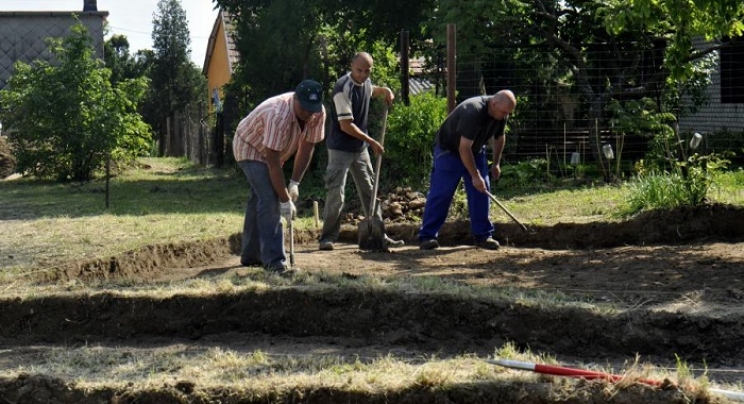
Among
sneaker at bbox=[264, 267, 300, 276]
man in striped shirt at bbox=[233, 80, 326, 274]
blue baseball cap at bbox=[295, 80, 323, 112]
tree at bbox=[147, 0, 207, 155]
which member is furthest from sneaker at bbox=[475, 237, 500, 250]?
tree at bbox=[147, 0, 207, 155]

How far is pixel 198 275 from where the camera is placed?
9086 millimetres

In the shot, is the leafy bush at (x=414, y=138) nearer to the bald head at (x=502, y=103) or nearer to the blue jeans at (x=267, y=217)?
the bald head at (x=502, y=103)

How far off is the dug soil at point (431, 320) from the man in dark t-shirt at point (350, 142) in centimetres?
106

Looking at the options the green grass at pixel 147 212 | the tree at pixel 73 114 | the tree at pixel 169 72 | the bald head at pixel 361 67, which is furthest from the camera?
the tree at pixel 169 72

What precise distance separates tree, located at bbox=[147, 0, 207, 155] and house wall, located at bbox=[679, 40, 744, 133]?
2331 cm

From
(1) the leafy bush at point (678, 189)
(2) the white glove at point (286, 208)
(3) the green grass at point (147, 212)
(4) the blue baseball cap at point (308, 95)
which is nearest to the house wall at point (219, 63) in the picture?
(3) the green grass at point (147, 212)

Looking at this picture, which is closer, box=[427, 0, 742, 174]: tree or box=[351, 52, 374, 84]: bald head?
box=[351, 52, 374, 84]: bald head

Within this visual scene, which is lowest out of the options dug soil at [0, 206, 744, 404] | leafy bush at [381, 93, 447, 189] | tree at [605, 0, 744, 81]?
dug soil at [0, 206, 744, 404]

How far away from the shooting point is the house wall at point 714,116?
58.3 ft

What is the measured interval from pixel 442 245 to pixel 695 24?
11.4 ft

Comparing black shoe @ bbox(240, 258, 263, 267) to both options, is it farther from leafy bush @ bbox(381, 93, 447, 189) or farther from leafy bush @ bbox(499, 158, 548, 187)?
leafy bush @ bbox(499, 158, 548, 187)

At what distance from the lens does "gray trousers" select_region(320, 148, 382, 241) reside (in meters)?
10.6

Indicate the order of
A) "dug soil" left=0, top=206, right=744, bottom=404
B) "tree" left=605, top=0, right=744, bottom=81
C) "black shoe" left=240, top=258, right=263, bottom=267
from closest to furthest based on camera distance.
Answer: "dug soil" left=0, top=206, right=744, bottom=404, "black shoe" left=240, top=258, right=263, bottom=267, "tree" left=605, top=0, right=744, bottom=81

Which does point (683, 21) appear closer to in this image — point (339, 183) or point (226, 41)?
point (339, 183)
